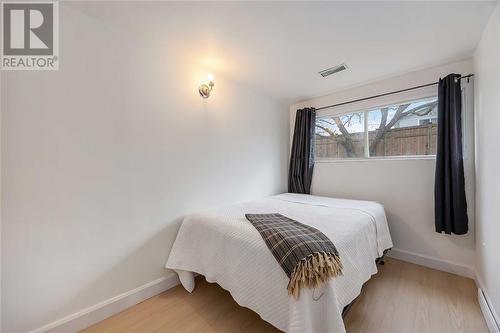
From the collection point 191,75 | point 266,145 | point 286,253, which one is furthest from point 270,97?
point 286,253

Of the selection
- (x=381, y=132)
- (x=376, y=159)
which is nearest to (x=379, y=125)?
(x=381, y=132)

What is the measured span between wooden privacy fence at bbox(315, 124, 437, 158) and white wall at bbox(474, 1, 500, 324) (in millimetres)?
460

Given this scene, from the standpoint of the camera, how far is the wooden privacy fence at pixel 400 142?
7.37 feet

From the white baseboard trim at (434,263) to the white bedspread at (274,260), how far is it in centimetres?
63

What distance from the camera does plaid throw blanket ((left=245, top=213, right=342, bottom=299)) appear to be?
3.24 feet

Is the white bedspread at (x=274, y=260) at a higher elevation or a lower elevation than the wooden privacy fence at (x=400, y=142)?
lower

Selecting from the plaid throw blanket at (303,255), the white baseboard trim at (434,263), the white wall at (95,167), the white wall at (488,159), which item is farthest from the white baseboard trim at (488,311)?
the white wall at (95,167)

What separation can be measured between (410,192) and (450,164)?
49 centimetres

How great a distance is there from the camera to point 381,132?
8.50 feet

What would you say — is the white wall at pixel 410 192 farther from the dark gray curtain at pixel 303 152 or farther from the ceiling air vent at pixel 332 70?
the ceiling air vent at pixel 332 70

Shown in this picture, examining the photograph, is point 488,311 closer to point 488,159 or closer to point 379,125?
point 488,159

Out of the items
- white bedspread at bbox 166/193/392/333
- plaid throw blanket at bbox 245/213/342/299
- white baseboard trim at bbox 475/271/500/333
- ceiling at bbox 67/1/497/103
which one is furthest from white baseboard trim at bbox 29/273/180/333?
white baseboard trim at bbox 475/271/500/333

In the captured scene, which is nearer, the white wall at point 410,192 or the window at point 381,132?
the white wall at point 410,192

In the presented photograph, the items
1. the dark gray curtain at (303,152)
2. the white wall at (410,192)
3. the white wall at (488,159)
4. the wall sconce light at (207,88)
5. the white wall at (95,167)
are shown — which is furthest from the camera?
the dark gray curtain at (303,152)
